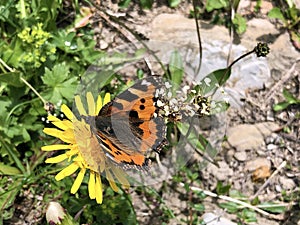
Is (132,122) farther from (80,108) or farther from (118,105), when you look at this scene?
(80,108)

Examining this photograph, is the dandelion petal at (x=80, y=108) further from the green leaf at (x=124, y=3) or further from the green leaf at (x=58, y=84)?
the green leaf at (x=124, y=3)

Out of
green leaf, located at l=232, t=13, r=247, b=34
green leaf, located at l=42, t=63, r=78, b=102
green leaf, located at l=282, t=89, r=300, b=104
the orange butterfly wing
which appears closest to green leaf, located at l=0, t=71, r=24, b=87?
green leaf, located at l=42, t=63, r=78, b=102

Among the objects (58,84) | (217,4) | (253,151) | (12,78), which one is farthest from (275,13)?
(12,78)

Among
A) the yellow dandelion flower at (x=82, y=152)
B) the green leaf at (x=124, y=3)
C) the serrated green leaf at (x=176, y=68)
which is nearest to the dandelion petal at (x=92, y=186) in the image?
the yellow dandelion flower at (x=82, y=152)

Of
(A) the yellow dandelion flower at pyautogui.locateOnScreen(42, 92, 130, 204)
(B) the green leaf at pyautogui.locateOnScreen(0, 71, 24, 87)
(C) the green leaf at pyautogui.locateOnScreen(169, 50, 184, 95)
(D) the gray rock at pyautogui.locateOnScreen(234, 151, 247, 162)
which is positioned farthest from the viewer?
(D) the gray rock at pyautogui.locateOnScreen(234, 151, 247, 162)

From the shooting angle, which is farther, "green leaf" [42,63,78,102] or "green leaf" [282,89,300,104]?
"green leaf" [282,89,300,104]

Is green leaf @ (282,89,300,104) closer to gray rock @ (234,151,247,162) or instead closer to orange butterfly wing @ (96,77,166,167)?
gray rock @ (234,151,247,162)

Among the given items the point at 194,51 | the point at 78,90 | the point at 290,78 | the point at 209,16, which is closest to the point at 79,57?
the point at 78,90
